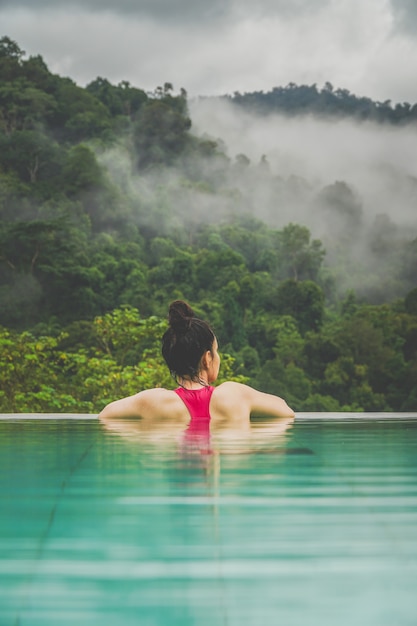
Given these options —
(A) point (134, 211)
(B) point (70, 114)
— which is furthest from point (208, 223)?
(B) point (70, 114)

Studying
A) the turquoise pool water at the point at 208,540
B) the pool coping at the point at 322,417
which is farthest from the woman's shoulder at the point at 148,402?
the turquoise pool water at the point at 208,540

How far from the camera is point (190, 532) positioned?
1.48 m

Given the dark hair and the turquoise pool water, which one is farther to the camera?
the dark hair

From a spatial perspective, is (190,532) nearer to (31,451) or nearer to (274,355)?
(31,451)

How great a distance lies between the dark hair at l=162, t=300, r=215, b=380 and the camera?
3.57 meters

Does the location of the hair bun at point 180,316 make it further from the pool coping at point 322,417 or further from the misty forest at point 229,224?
the misty forest at point 229,224

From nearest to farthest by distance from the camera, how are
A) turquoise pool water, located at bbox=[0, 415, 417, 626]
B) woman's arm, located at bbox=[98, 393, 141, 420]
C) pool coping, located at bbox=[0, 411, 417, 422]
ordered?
turquoise pool water, located at bbox=[0, 415, 417, 626], woman's arm, located at bbox=[98, 393, 141, 420], pool coping, located at bbox=[0, 411, 417, 422]

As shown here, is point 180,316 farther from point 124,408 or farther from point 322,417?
point 322,417

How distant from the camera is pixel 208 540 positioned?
1436 mm

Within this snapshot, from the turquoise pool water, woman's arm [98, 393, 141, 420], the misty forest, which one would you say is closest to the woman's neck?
woman's arm [98, 393, 141, 420]

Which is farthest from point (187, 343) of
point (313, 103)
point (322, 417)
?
point (313, 103)

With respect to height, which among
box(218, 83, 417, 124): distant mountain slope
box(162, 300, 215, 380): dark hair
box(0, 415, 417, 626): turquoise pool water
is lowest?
box(0, 415, 417, 626): turquoise pool water

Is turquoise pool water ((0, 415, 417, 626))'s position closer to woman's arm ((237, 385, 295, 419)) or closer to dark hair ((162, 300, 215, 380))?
dark hair ((162, 300, 215, 380))

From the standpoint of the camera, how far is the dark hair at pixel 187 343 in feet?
11.7
